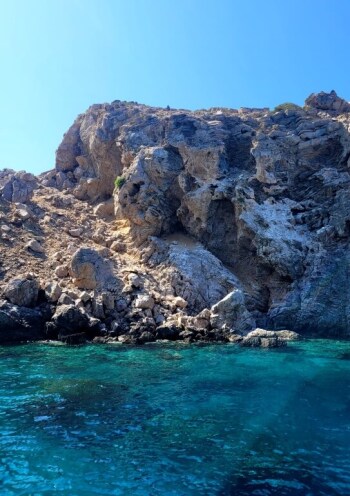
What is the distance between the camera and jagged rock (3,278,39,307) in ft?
87.1

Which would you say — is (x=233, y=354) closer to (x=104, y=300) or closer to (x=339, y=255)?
(x=104, y=300)

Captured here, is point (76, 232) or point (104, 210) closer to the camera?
point (76, 232)

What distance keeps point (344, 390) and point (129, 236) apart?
2378 cm

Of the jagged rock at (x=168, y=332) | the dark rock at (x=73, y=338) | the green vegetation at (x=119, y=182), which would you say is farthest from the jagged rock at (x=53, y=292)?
the green vegetation at (x=119, y=182)

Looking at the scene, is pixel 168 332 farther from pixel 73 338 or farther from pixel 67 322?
pixel 67 322

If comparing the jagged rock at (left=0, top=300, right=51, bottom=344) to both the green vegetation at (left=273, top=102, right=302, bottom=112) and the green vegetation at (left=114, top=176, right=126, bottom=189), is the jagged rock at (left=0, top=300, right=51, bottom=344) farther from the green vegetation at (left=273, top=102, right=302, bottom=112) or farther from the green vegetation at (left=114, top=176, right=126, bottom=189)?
the green vegetation at (left=273, top=102, right=302, bottom=112)

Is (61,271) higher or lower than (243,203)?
lower

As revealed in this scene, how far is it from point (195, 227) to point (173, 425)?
2470cm

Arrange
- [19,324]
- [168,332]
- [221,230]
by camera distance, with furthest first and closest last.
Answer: [221,230], [168,332], [19,324]

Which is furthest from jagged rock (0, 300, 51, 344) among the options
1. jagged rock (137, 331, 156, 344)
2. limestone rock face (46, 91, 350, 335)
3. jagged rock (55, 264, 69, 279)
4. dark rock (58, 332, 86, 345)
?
jagged rock (137, 331, 156, 344)

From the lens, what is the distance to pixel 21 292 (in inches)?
1051

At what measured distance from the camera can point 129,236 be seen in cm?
3703

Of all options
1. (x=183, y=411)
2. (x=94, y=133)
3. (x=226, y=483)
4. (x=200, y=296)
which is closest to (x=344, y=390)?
(x=183, y=411)

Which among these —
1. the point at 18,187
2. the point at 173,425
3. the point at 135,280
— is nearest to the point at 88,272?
the point at 135,280
